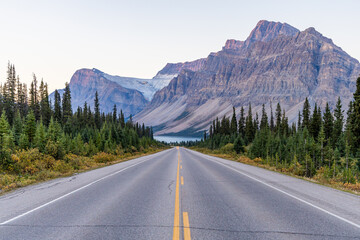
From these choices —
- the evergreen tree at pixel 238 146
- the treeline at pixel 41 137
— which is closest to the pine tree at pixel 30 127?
the treeline at pixel 41 137

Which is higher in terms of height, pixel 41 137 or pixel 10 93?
pixel 10 93

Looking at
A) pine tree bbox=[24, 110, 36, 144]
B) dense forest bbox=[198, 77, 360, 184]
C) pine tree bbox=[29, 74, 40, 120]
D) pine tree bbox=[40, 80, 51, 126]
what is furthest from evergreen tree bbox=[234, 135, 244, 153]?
pine tree bbox=[29, 74, 40, 120]

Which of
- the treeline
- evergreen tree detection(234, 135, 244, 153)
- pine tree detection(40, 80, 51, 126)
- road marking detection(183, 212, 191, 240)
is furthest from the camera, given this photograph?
pine tree detection(40, 80, 51, 126)

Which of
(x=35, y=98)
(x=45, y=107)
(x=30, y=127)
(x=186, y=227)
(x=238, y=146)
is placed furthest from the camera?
(x=35, y=98)

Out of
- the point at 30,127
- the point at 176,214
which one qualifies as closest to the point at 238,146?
the point at 30,127

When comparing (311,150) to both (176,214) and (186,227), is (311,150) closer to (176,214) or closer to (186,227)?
(176,214)

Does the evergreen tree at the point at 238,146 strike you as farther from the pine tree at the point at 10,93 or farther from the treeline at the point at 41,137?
the pine tree at the point at 10,93

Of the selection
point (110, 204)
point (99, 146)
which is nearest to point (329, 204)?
point (110, 204)

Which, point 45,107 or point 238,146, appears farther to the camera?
point 45,107

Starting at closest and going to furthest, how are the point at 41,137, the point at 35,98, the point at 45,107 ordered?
the point at 41,137 → the point at 45,107 → the point at 35,98

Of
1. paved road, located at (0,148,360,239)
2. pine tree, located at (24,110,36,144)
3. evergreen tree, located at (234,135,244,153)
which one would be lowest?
evergreen tree, located at (234,135,244,153)

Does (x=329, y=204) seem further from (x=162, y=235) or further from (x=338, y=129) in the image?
(x=338, y=129)

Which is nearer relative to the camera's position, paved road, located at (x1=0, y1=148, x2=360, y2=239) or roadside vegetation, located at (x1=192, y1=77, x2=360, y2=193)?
paved road, located at (x1=0, y1=148, x2=360, y2=239)

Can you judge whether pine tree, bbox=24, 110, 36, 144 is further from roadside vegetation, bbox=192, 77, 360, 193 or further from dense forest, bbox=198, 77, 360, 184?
dense forest, bbox=198, 77, 360, 184
